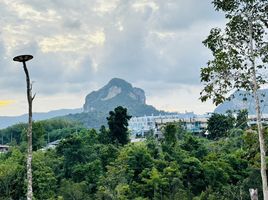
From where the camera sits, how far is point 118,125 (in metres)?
34.0

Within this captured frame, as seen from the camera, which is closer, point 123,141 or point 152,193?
point 152,193

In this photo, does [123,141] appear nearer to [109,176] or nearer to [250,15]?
[109,176]

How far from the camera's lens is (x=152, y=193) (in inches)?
1022

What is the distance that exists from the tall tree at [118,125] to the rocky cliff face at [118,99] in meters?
137

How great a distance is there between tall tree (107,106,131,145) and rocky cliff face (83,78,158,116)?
137 m

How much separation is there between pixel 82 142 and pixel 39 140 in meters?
8.95

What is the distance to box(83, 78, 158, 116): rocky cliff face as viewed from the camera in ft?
578

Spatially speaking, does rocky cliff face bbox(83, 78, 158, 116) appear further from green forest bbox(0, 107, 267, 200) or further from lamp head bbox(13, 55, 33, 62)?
lamp head bbox(13, 55, 33, 62)

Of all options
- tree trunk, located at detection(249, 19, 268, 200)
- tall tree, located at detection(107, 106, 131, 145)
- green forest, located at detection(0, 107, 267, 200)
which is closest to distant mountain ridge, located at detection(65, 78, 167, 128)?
tall tree, located at detection(107, 106, 131, 145)

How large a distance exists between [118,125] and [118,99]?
147m

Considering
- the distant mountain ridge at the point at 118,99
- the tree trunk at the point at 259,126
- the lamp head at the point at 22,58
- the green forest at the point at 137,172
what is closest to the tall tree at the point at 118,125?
the green forest at the point at 137,172

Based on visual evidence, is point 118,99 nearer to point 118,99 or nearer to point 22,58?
point 118,99

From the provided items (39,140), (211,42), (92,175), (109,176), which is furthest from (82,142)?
(211,42)

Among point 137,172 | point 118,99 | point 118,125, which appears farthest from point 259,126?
point 118,99
